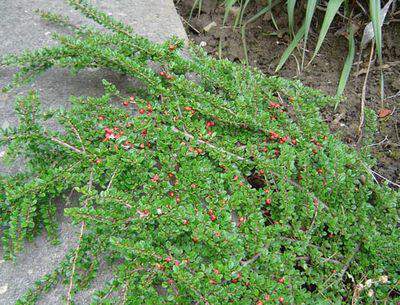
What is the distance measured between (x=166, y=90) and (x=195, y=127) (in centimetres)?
21

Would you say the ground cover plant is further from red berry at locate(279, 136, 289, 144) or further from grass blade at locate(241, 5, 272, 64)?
red berry at locate(279, 136, 289, 144)

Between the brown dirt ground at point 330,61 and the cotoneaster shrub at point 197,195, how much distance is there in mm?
437

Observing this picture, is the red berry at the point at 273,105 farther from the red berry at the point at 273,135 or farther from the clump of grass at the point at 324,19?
the clump of grass at the point at 324,19

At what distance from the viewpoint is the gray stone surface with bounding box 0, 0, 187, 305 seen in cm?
157

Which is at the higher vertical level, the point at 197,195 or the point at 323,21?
the point at 323,21

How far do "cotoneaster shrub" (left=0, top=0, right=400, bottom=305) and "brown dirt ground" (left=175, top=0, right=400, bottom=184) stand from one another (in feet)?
1.44

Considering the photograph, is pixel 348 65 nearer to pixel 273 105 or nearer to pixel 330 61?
pixel 330 61

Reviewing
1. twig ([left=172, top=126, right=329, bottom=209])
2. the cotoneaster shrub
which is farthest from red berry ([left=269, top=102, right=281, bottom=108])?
twig ([left=172, top=126, right=329, bottom=209])

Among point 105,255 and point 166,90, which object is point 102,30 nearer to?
point 166,90

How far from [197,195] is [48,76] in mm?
994

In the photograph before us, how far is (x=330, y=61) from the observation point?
2.56m

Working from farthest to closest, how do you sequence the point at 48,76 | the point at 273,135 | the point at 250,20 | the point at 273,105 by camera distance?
1. the point at 250,20
2. the point at 48,76
3. the point at 273,105
4. the point at 273,135

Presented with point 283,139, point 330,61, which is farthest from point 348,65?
point 283,139

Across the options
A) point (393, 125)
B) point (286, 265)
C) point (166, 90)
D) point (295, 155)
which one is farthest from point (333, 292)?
point (393, 125)
